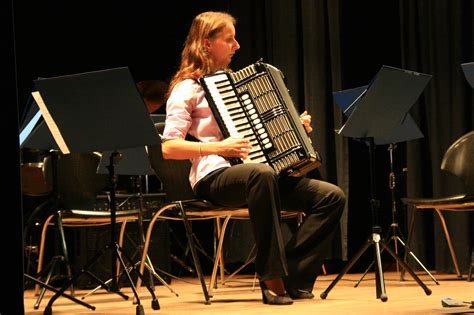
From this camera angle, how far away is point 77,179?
4.82 metres

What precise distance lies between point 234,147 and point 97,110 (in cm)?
72

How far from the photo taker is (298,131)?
373 cm

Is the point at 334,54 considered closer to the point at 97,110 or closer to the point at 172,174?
the point at 172,174

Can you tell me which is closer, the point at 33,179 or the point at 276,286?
the point at 276,286

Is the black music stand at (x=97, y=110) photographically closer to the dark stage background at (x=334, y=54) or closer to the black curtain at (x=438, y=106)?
the dark stage background at (x=334, y=54)

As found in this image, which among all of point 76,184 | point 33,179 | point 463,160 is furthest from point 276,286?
point 33,179

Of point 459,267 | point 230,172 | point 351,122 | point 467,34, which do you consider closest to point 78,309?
point 230,172

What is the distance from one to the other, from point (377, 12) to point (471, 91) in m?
1.02

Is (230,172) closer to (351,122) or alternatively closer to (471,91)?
(351,122)

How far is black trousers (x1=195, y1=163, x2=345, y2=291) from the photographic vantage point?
362 centimetres

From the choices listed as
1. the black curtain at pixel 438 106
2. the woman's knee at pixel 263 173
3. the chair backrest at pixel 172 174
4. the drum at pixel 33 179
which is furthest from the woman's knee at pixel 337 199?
the drum at pixel 33 179

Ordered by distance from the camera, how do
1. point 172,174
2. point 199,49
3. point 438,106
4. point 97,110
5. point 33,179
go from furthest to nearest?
point 438,106 → point 33,179 → point 172,174 → point 199,49 → point 97,110

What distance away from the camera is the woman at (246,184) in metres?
3.63

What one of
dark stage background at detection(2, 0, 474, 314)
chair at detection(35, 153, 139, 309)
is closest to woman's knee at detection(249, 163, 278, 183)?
chair at detection(35, 153, 139, 309)
